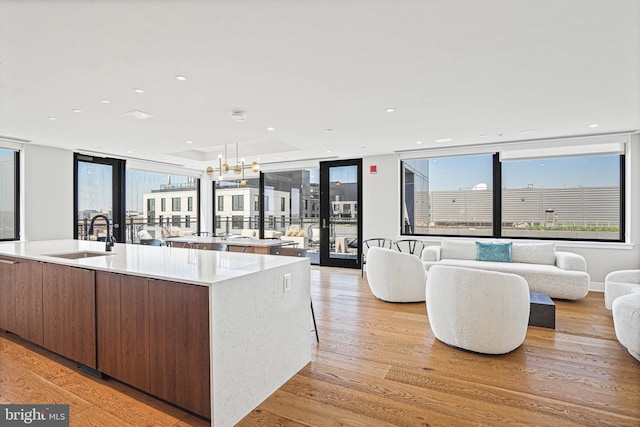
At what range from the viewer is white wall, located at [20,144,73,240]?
A: 5.39 m

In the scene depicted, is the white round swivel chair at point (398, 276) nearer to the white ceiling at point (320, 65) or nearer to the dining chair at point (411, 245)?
the white ceiling at point (320, 65)

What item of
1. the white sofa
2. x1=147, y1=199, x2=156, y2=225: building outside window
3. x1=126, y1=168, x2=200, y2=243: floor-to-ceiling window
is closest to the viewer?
the white sofa

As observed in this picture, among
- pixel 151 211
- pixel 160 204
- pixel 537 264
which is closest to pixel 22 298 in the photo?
pixel 151 211

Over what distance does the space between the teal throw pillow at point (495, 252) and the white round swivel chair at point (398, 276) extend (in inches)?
60.1

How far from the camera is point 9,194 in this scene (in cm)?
537

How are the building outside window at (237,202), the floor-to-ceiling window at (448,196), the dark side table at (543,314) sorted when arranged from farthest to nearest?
the building outside window at (237,202) < the floor-to-ceiling window at (448,196) < the dark side table at (543,314)

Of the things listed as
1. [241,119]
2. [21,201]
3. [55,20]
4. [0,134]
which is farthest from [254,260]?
[21,201]

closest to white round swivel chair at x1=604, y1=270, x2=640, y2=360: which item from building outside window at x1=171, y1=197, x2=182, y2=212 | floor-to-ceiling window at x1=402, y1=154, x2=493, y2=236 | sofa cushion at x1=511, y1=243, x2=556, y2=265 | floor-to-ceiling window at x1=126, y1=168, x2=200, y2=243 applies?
sofa cushion at x1=511, y1=243, x2=556, y2=265

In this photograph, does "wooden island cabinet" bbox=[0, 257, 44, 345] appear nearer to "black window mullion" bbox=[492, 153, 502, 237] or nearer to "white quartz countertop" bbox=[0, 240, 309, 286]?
"white quartz countertop" bbox=[0, 240, 309, 286]

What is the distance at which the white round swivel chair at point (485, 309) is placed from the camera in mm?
2764

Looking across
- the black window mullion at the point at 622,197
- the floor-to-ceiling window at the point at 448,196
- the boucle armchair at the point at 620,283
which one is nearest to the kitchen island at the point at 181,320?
the boucle armchair at the point at 620,283

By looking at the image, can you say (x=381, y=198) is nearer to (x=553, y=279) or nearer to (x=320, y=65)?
(x=553, y=279)

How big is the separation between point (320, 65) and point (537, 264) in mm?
4448

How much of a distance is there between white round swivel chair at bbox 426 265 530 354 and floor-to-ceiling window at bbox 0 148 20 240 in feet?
21.3
